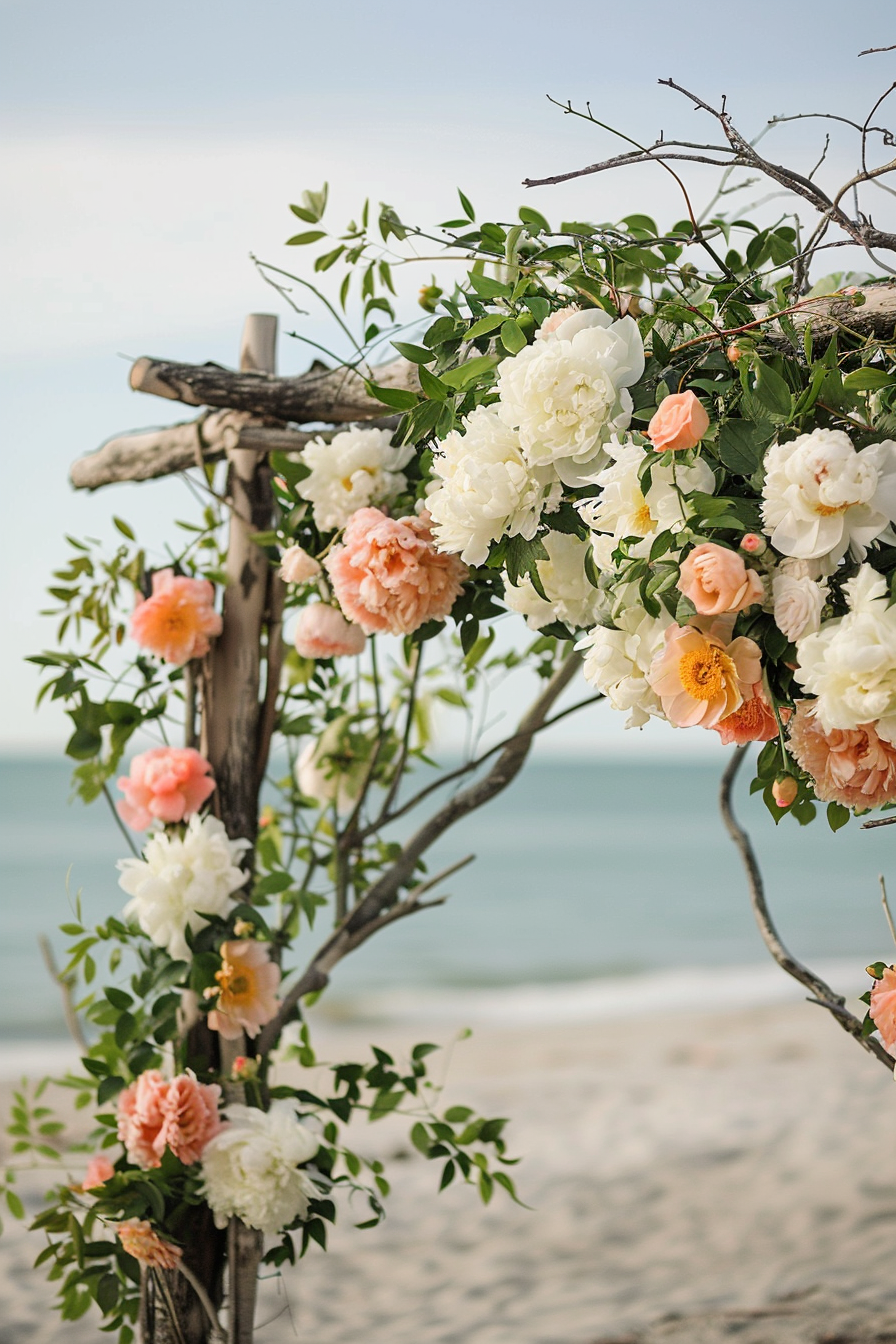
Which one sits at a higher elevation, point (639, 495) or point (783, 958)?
point (639, 495)

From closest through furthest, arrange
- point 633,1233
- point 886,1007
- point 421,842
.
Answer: point 886,1007 < point 421,842 < point 633,1233

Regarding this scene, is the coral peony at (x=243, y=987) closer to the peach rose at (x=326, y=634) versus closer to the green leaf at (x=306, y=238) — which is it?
the peach rose at (x=326, y=634)

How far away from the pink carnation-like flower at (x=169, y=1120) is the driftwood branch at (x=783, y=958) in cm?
80

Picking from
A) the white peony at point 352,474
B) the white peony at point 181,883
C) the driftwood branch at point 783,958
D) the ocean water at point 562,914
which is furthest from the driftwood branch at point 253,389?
the ocean water at point 562,914

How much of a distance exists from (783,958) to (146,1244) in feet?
3.11

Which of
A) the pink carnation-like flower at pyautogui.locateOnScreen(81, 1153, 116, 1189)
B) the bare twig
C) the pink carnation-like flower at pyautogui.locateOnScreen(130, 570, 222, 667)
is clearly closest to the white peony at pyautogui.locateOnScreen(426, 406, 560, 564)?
the pink carnation-like flower at pyautogui.locateOnScreen(130, 570, 222, 667)

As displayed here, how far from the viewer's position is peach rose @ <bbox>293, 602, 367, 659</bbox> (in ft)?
4.95

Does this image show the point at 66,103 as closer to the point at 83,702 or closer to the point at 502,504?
the point at 83,702

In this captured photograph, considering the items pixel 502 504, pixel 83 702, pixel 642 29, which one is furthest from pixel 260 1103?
pixel 642 29

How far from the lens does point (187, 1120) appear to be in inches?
60.2

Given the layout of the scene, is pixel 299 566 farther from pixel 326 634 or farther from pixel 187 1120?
pixel 187 1120

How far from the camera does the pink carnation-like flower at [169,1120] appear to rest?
4.98ft

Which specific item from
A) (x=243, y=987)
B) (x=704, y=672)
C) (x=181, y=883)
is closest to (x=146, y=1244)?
(x=243, y=987)

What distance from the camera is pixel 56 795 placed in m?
18.0
